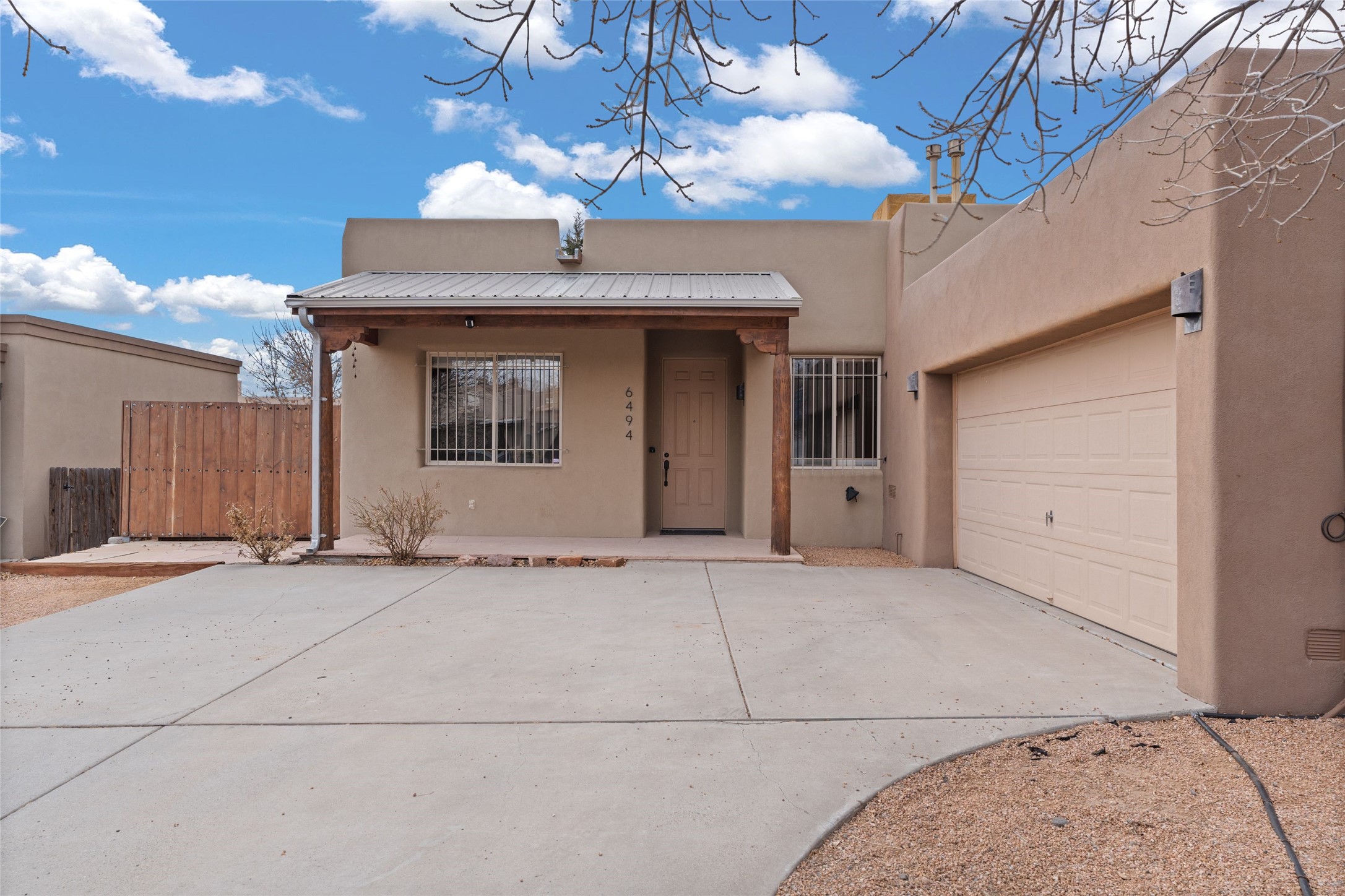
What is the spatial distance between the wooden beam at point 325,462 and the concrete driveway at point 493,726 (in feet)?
6.61

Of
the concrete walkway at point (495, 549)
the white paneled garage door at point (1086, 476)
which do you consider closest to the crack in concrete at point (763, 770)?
the white paneled garage door at point (1086, 476)

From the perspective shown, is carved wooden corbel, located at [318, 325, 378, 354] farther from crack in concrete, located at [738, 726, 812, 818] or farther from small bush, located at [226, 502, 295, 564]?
crack in concrete, located at [738, 726, 812, 818]

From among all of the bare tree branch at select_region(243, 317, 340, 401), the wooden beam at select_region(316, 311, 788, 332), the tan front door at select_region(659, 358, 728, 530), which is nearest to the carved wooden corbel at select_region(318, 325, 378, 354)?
the wooden beam at select_region(316, 311, 788, 332)

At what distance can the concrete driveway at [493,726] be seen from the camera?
2367mm

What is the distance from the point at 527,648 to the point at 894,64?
3.91 meters

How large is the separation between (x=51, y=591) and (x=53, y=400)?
15.3 feet

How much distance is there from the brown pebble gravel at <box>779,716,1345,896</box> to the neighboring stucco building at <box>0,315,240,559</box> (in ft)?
40.5

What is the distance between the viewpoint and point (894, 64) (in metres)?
2.72

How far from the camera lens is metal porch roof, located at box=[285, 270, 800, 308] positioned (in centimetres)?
795

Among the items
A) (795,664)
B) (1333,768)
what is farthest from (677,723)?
(1333,768)

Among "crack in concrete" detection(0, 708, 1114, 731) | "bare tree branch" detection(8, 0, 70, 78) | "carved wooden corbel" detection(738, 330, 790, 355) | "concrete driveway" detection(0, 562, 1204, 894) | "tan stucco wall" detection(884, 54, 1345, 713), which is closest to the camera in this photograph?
"bare tree branch" detection(8, 0, 70, 78)

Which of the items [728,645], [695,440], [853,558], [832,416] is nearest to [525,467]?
[695,440]

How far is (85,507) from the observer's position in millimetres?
10242

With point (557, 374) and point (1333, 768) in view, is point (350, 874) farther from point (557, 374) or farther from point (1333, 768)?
point (557, 374)
